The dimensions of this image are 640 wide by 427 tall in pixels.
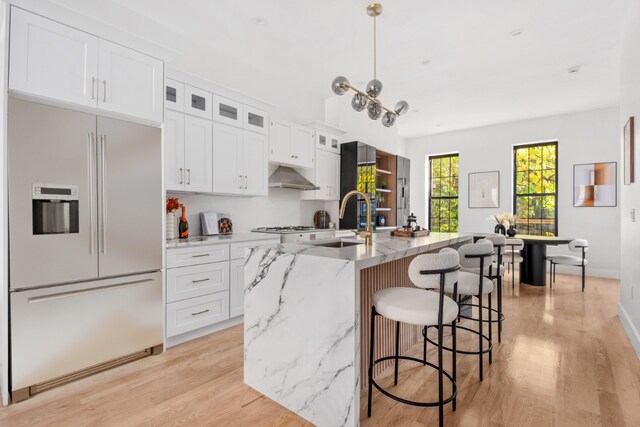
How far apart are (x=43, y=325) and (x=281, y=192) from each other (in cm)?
311

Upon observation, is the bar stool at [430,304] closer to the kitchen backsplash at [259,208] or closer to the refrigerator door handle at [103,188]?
the refrigerator door handle at [103,188]

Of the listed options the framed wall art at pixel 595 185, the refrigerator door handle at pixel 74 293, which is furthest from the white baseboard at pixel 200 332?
the framed wall art at pixel 595 185

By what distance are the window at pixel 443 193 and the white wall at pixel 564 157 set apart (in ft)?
0.66

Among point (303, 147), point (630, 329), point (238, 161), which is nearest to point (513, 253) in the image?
point (630, 329)

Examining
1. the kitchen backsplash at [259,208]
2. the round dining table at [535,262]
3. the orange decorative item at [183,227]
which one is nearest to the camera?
the orange decorative item at [183,227]

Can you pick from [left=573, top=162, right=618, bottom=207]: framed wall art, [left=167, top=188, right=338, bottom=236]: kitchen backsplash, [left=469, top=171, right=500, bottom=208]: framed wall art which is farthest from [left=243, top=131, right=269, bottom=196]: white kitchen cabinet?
[left=573, top=162, right=618, bottom=207]: framed wall art

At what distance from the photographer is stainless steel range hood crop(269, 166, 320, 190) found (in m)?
4.35

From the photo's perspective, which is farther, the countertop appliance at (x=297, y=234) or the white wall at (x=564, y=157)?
the white wall at (x=564, y=157)

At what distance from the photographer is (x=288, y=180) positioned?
176 inches

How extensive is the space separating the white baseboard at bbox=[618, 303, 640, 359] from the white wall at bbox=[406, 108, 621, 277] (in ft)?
9.60

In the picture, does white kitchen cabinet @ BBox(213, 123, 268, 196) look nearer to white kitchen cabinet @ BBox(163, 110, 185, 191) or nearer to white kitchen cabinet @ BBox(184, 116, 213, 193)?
white kitchen cabinet @ BBox(184, 116, 213, 193)

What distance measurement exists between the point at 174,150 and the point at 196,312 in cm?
159

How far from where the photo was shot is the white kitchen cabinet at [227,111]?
352cm

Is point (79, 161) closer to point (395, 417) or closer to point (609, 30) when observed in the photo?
point (395, 417)
